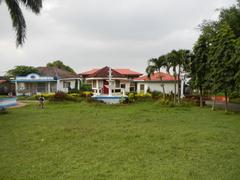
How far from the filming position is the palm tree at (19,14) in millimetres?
11642

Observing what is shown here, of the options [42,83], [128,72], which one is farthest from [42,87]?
[128,72]

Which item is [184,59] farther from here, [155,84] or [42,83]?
[42,83]

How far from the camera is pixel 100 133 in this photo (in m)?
8.11

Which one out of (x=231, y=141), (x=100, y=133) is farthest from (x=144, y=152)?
(x=231, y=141)

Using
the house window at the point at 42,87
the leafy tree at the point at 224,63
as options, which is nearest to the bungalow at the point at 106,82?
the house window at the point at 42,87

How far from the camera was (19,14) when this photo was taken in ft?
38.9

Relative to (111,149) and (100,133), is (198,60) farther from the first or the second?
(111,149)

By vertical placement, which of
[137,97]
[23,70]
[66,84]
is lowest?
[137,97]

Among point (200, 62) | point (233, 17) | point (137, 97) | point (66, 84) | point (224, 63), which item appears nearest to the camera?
point (224, 63)

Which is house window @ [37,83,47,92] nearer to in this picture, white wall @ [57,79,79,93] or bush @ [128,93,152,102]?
white wall @ [57,79,79,93]

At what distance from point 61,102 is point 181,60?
12081mm

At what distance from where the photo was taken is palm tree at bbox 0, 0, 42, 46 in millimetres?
11642

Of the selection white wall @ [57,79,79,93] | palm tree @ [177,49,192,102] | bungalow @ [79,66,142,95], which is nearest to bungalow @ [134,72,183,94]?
bungalow @ [79,66,142,95]

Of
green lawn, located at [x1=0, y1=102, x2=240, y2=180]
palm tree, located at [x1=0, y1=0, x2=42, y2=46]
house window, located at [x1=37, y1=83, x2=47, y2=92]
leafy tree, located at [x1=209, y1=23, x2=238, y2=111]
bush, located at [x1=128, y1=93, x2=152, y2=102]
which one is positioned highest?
palm tree, located at [x1=0, y1=0, x2=42, y2=46]
